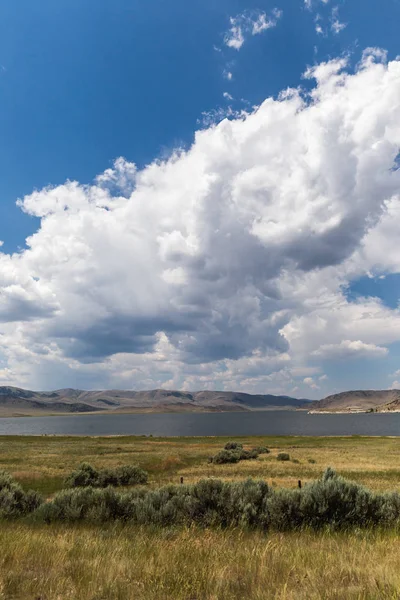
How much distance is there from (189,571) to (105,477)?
26.8 metres

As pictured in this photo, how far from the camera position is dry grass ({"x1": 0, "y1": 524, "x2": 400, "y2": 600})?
499 centimetres

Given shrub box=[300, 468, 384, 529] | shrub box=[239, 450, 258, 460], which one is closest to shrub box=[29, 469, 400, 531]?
shrub box=[300, 468, 384, 529]

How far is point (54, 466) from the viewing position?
40.7m

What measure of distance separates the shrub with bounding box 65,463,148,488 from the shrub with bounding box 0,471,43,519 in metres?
13.6

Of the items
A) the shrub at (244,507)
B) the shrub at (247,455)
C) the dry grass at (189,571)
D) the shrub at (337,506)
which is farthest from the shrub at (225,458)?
the dry grass at (189,571)

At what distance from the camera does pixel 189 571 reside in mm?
5789

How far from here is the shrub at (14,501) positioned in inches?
537

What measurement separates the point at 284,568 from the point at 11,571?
4.04 m

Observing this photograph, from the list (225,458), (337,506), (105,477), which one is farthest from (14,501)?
(225,458)

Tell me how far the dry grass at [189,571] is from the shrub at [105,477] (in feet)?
74.1

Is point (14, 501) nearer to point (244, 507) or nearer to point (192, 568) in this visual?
point (244, 507)

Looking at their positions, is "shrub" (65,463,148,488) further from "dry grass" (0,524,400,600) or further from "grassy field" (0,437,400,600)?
"dry grass" (0,524,400,600)

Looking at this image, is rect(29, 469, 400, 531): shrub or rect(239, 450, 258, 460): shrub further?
rect(239, 450, 258, 460): shrub

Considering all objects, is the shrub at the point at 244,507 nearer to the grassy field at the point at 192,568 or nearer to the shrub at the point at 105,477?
the grassy field at the point at 192,568
